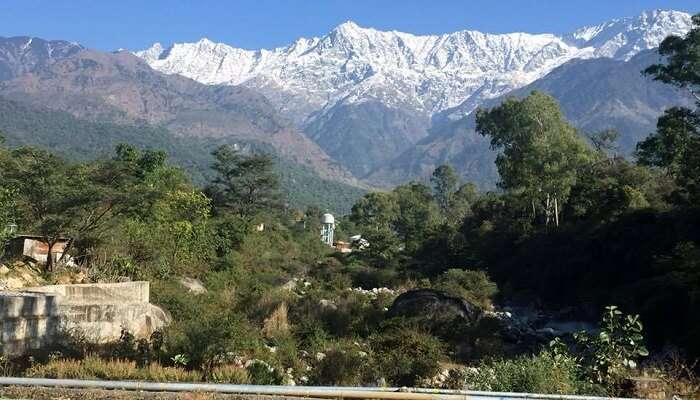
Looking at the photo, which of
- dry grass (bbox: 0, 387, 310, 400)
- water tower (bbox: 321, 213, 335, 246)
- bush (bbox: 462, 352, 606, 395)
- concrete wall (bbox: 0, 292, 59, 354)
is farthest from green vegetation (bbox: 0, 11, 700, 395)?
water tower (bbox: 321, 213, 335, 246)

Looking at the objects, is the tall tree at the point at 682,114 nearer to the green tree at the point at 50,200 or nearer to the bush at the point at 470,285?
the bush at the point at 470,285

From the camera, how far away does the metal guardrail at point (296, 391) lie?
23.7 ft

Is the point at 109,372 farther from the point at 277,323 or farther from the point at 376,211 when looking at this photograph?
the point at 376,211

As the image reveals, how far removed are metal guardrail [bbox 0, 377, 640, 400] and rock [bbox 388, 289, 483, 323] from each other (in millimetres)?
10803

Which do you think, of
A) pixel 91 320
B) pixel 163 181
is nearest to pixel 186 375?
pixel 91 320

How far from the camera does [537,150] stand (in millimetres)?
34000

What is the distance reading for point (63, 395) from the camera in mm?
7180

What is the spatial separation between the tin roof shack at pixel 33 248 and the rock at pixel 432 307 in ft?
32.0

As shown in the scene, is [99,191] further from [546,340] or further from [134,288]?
[546,340]

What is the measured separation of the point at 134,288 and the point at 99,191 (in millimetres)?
4534

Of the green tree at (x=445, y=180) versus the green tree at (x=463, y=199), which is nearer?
the green tree at (x=463, y=199)

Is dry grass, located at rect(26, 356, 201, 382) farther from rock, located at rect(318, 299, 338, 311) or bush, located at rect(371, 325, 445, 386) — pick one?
rock, located at rect(318, 299, 338, 311)

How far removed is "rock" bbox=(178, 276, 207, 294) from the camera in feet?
70.0

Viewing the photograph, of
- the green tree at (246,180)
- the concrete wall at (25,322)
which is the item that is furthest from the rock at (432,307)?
the green tree at (246,180)
